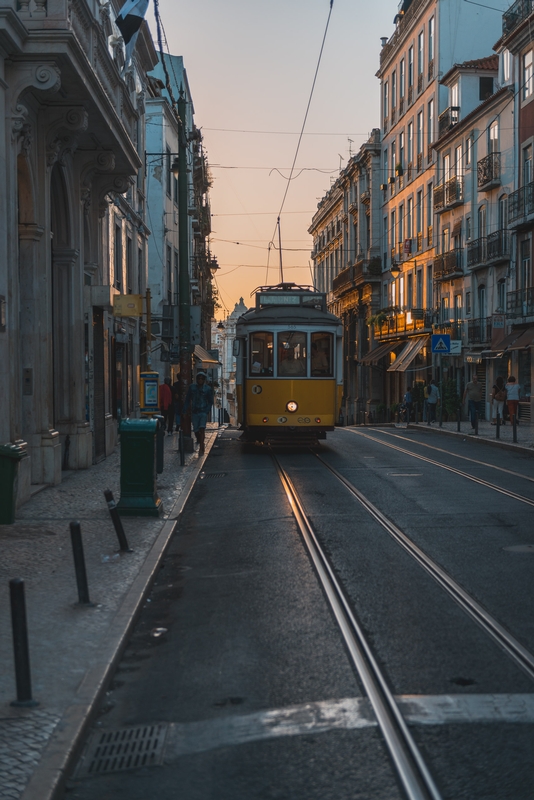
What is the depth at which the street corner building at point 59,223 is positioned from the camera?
13.4 m

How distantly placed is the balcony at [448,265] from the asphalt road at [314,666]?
34184 mm

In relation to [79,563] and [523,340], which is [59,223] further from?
[523,340]

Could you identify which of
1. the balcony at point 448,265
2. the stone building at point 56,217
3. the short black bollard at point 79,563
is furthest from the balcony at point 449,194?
the short black bollard at point 79,563

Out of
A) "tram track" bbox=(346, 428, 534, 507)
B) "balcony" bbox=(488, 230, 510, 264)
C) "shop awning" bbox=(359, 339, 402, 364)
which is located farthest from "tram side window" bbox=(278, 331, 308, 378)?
"shop awning" bbox=(359, 339, 402, 364)

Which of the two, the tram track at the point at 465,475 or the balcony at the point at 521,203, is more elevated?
the balcony at the point at 521,203

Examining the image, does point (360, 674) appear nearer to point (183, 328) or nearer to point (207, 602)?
point (207, 602)

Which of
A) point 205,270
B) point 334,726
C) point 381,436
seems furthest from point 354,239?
point 334,726

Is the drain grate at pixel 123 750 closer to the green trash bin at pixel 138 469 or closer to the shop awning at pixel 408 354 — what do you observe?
the green trash bin at pixel 138 469

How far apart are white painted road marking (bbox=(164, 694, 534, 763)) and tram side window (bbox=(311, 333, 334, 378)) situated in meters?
17.7

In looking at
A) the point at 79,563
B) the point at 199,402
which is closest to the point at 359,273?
the point at 199,402

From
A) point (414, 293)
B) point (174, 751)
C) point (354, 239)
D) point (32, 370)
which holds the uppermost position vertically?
point (354, 239)

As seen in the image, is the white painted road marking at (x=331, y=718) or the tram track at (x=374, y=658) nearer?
the tram track at (x=374, y=658)

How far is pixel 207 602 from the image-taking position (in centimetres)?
802

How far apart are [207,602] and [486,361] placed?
36.7 metres
